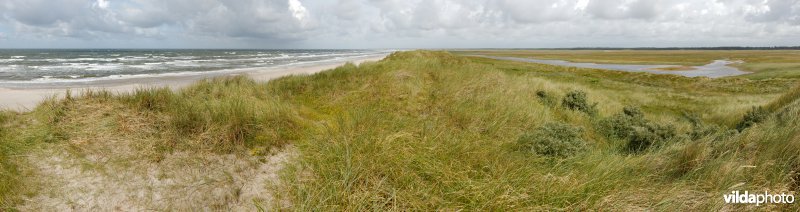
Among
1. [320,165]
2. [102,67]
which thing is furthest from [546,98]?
[102,67]

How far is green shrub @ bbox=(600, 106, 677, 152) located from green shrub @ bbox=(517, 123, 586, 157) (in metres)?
1.49

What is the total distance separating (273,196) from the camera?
417 cm

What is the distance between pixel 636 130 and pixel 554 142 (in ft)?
14.1

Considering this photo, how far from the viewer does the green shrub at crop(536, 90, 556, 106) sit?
1446 centimetres

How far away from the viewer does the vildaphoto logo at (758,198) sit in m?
3.85

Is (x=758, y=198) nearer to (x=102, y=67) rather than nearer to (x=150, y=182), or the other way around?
(x=150, y=182)

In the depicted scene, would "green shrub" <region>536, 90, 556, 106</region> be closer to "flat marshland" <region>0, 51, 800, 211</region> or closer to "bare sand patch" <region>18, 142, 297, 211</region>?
"flat marshland" <region>0, 51, 800, 211</region>

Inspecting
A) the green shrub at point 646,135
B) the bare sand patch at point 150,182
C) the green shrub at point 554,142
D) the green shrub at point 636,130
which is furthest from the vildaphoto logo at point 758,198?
the bare sand patch at point 150,182

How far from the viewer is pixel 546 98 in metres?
15.0

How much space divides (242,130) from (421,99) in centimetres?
561

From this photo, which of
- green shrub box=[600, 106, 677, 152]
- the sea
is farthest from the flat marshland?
the sea

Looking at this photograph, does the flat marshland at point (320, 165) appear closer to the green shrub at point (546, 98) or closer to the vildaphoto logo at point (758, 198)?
the vildaphoto logo at point (758, 198)

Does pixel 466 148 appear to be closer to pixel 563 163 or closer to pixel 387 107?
pixel 563 163

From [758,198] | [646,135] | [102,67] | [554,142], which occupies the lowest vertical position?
[646,135]
